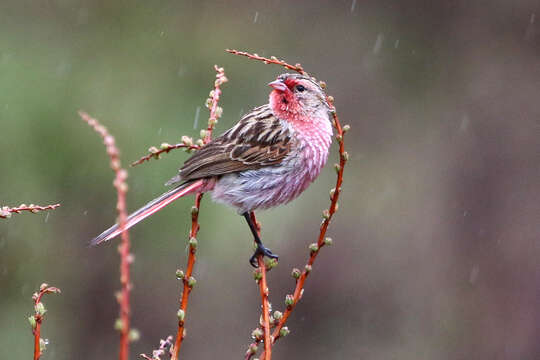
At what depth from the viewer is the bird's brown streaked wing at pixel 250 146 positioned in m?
4.59

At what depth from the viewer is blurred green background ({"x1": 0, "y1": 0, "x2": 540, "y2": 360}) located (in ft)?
27.9

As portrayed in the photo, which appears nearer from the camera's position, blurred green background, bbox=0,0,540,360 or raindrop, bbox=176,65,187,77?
blurred green background, bbox=0,0,540,360

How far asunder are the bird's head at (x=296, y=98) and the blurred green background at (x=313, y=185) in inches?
122

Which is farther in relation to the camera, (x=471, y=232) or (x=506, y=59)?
(x=506, y=59)

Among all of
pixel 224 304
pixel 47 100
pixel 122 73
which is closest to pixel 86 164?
pixel 47 100

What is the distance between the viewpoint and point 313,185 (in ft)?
37.2

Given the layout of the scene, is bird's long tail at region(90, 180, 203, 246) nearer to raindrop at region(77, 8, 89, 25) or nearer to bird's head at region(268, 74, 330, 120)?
bird's head at region(268, 74, 330, 120)

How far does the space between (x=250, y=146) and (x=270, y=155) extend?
185mm

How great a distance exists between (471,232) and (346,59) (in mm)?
3428

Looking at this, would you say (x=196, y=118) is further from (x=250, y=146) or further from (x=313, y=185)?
(x=250, y=146)

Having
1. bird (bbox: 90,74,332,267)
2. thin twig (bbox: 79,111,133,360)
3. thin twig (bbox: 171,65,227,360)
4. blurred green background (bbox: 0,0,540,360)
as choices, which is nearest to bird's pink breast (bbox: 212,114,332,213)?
bird (bbox: 90,74,332,267)

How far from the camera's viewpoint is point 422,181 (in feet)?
43.2

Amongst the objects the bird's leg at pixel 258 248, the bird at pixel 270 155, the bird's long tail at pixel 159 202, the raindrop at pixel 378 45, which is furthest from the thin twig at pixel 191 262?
the raindrop at pixel 378 45

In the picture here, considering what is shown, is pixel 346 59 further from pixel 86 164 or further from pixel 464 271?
pixel 86 164
